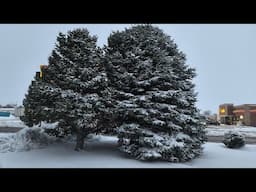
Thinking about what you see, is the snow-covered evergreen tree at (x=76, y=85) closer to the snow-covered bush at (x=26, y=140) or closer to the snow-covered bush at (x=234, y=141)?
the snow-covered bush at (x=26, y=140)

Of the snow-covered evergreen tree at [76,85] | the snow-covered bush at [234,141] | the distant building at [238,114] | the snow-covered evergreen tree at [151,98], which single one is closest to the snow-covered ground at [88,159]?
the snow-covered evergreen tree at [151,98]

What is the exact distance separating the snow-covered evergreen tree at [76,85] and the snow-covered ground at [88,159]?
0.90 meters

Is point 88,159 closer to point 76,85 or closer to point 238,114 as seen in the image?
A: point 76,85

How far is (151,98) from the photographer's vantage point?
450 inches

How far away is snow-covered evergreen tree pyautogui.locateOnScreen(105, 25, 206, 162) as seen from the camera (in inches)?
427

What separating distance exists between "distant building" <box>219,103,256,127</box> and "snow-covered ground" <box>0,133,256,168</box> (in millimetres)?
44404

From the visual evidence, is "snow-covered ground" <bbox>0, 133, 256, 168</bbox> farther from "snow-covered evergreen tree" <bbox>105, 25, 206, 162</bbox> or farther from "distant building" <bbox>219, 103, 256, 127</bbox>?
"distant building" <bbox>219, 103, 256, 127</bbox>

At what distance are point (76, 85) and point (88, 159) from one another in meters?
3.05

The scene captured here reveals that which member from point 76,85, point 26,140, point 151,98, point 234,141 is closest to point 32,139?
point 26,140
